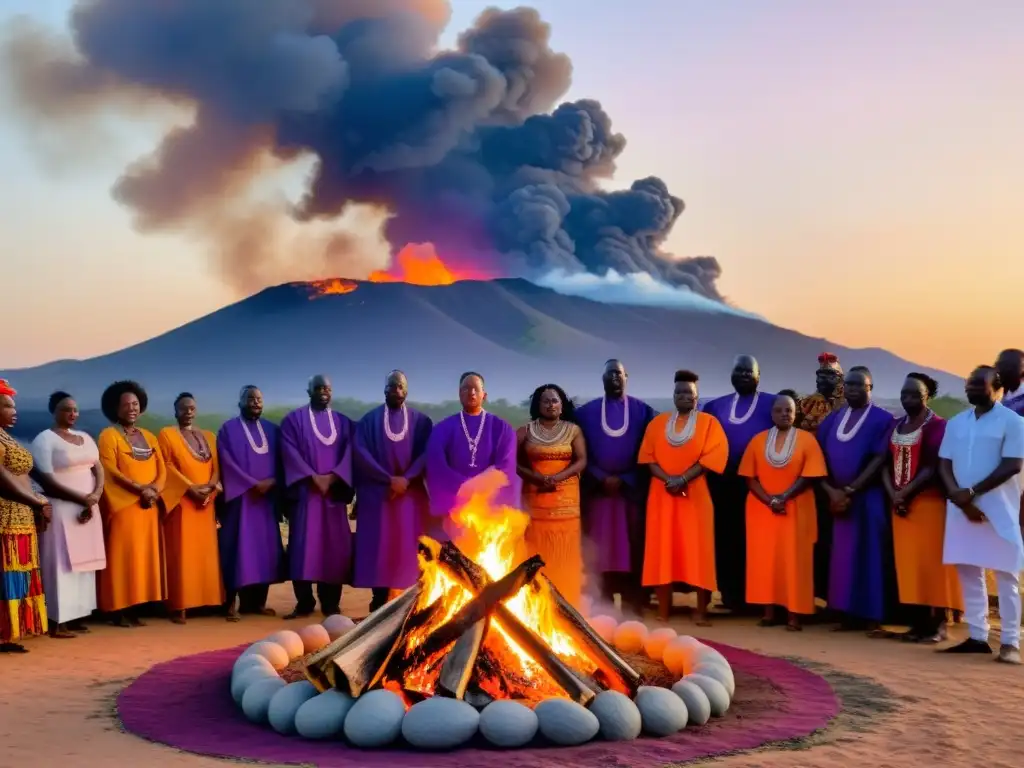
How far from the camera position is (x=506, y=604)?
Result: 6367 millimetres

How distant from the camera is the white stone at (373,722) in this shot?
5.37 meters

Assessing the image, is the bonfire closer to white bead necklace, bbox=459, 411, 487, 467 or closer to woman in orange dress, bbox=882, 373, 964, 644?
white bead necklace, bbox=459, 411, 487, 467

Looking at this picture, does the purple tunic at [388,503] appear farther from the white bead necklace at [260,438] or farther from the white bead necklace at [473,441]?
the white bead necklace at [260,438]

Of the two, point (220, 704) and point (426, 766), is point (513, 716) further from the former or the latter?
point (220, 704)

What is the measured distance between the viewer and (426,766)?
16.6 feet

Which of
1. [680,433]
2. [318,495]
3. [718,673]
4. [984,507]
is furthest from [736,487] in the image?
[318,495]

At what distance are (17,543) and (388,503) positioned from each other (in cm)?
314

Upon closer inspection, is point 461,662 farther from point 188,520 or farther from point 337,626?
point 188,520

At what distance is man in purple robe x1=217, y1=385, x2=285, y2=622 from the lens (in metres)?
9.81

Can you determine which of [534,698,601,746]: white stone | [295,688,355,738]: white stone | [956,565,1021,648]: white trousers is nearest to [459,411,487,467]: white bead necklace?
[295,688,355,738]: white stone

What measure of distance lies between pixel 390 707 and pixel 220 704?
1.38 meters

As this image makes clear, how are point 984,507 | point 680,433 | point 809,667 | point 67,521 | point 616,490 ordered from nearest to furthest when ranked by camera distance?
point 809,667 < point 984,507 < point 67,521 < point 680,433 < point 616,490

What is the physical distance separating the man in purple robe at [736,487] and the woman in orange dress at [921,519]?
55.4 inches

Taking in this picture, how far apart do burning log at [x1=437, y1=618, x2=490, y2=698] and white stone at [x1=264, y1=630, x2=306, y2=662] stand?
146cm
